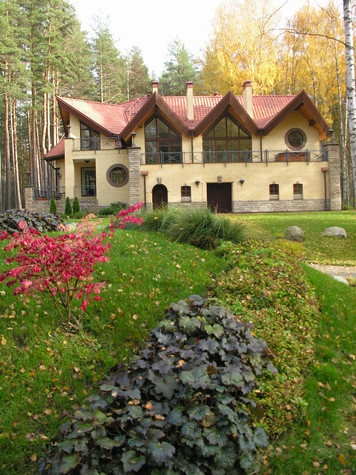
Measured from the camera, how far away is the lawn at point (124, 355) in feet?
9.14

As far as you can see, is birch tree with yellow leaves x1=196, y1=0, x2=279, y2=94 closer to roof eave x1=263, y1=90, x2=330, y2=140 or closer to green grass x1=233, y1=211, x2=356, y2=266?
roof eave x1=263, y1=90, x2=330, y2=140

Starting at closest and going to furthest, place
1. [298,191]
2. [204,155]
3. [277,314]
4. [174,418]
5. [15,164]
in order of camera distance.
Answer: [174,418] < [277,314] < [298,191] < [204,155] < [15,164]

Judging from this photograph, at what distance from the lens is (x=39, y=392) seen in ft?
10.3

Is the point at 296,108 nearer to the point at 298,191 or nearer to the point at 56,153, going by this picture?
the point at 298,191

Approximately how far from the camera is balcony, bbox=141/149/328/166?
75.9ft

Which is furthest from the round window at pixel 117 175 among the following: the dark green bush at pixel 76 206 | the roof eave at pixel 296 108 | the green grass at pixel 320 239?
the green grass at pixel 320 239

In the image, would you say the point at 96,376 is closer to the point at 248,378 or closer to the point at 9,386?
the point at 9,386

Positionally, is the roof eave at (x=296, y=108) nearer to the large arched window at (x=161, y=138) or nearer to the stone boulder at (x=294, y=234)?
the large arched window at (x=161, y=138)

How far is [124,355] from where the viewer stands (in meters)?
3.62

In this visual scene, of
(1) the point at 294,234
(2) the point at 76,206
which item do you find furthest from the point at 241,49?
(1) the point at 294,234

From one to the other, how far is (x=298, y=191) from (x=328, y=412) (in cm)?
2110

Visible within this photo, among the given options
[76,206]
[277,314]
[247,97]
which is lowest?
[277,314]

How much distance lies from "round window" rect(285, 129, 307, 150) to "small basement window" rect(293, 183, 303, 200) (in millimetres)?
2829

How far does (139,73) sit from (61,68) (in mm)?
13595
